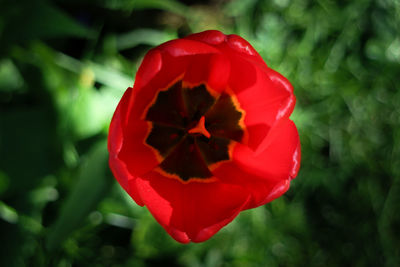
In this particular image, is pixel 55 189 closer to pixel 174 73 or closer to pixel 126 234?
pixel 126 234

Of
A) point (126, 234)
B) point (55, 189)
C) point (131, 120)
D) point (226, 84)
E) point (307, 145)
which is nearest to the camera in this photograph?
point (131, 120)

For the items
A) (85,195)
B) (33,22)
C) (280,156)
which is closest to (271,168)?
(280,156)

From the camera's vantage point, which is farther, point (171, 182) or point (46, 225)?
point (46, 225)

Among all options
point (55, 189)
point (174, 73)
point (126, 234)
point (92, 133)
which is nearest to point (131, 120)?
point (174, 73)

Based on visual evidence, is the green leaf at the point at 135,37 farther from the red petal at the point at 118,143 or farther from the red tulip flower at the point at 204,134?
the red petal at the point at 118,143

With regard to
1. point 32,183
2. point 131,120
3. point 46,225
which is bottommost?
point 46,225

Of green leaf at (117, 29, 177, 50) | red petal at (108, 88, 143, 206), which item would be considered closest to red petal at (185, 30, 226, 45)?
red petal at (108, 88, 143, 206)

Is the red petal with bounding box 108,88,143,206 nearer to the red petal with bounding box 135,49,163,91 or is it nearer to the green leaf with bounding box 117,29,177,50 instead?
the red petal with bounding box 135,49,163,91

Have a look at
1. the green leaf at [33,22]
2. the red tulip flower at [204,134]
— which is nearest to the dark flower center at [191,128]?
the red tulip flower at [204,134]
